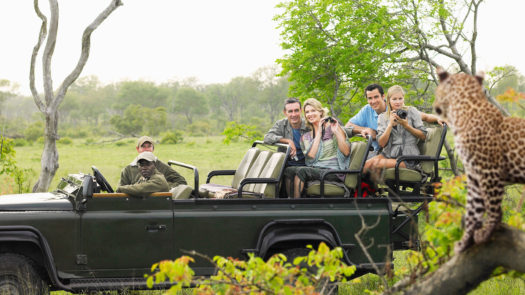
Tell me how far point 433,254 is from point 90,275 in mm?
2778

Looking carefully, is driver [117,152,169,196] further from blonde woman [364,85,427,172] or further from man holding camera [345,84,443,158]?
man holding camera [345,84,443,158]

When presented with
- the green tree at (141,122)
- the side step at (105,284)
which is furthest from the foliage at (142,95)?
the side step at (105,284)

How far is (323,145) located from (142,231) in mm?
1949

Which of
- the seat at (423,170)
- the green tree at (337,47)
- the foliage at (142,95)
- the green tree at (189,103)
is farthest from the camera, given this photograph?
the green tree at (189,103)

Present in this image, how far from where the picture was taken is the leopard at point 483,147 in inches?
99.6

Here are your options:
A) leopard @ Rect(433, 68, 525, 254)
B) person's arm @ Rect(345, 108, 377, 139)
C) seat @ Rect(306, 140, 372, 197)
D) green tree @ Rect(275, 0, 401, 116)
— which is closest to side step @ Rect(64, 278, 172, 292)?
seat @ Rect(306, 140, 372, 197)

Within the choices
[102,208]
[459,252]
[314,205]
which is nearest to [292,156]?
[314,205]

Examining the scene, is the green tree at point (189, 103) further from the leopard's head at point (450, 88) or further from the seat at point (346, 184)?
the leopard's head at point (450, 88)

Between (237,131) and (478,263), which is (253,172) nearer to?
(478,263)

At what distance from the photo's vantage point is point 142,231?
4902 millimetres

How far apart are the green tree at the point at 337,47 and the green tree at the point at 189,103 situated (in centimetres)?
7094

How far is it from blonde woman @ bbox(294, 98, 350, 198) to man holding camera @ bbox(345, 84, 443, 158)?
0.41 meters

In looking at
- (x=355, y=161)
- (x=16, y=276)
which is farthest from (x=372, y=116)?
(x=16, y=276)

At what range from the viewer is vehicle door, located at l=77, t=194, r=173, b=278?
4848 mm
